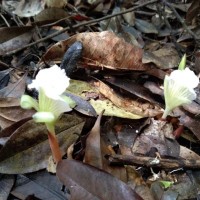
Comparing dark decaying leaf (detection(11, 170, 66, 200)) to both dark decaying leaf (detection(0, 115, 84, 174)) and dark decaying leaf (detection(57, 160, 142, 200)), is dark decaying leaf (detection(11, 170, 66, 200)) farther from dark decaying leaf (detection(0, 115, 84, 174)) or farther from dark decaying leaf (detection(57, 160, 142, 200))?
dark decaying leaf (detection(57, 160, 142, 200))

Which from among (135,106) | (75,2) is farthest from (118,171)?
(75,2)

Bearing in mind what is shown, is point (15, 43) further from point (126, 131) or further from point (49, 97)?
point (49, 97)

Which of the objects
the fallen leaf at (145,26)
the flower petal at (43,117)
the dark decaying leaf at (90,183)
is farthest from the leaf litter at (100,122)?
the flower petal at (43,117)

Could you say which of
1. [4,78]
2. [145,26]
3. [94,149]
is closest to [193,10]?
[145,26]

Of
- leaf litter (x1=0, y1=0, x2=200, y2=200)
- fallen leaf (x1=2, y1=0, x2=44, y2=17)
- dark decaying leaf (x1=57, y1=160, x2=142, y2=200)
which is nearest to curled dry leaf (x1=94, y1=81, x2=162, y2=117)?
leaf litter (x1=0, y1=0, x2=200, y2=200)

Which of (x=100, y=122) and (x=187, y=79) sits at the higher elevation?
(x=187, y=79)

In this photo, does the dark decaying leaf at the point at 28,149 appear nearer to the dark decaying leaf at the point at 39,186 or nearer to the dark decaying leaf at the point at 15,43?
the dark decaying leaf at the point at 39,186
